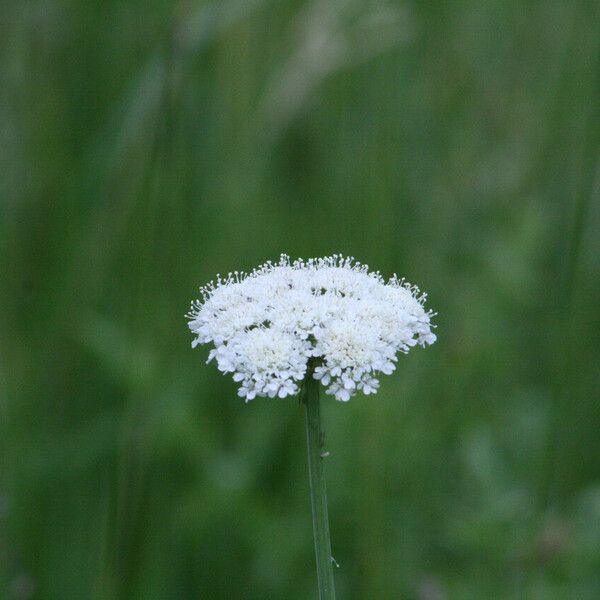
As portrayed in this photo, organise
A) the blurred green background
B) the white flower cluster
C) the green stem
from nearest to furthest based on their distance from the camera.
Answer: the green stem < the white flower cluster < the blurred green background

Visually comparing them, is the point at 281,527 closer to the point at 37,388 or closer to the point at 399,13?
the point at 37,388

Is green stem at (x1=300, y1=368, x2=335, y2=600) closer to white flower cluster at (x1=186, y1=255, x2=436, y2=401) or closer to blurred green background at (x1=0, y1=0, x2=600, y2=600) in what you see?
white flower cluster at (x1=186, y1=255, x2=436, y2=401)

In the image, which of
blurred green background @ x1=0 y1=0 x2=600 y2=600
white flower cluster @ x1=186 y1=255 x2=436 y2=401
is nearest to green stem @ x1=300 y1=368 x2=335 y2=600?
white flower cluster @ x1=186 y1=255 x2=436 y2=401

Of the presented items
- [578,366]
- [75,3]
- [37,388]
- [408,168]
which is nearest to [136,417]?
[37,388]

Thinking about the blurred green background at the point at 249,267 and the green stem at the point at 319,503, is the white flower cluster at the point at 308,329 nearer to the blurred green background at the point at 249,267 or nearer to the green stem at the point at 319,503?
the green stem at the point at 319,503

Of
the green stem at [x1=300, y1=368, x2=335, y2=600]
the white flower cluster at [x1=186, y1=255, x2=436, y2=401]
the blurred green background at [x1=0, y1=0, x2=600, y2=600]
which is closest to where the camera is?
the green stem at [x1=300, y1=368, x2=335, y2=600]

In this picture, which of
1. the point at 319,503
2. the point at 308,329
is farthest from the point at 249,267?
the point at 319,503

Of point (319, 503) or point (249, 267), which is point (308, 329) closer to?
point (319, 503)

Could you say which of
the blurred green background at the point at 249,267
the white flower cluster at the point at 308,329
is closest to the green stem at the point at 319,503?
the white flower cluster at the point at 308,329
